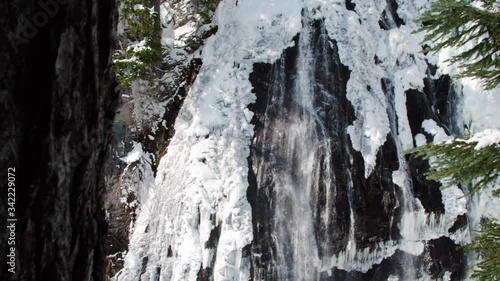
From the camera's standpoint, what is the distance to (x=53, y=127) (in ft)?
3.38

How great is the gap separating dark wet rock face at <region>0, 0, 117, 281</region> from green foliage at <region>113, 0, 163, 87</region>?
24.4 ft

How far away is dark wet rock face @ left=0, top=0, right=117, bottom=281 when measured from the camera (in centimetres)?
94

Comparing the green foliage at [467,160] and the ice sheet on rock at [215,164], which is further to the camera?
the ice sheet on rock at [215,164]

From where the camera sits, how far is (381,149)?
8203mm

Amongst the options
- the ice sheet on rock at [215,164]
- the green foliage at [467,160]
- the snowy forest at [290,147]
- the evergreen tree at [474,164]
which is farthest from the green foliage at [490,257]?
the ice sheet on rock at [215,164]

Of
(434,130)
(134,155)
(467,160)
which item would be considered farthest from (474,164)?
(134,155)

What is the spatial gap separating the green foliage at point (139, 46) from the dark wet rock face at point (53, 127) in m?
7.43

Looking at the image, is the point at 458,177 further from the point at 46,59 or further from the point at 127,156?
the point at 127,156

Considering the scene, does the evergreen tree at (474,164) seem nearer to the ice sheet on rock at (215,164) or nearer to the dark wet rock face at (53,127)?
the dark wet rock face at (53,127)

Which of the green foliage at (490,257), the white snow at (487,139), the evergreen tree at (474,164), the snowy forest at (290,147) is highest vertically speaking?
the snowy forest at (290,147)

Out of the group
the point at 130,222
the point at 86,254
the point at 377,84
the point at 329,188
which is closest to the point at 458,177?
the point at 86,254

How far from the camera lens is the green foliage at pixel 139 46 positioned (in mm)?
8430

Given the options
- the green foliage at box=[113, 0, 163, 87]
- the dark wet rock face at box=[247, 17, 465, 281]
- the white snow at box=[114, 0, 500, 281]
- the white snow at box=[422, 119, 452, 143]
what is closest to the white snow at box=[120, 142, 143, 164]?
the white snow at box=[114, 0, 500, 281]

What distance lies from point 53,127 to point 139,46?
26.1 feet
